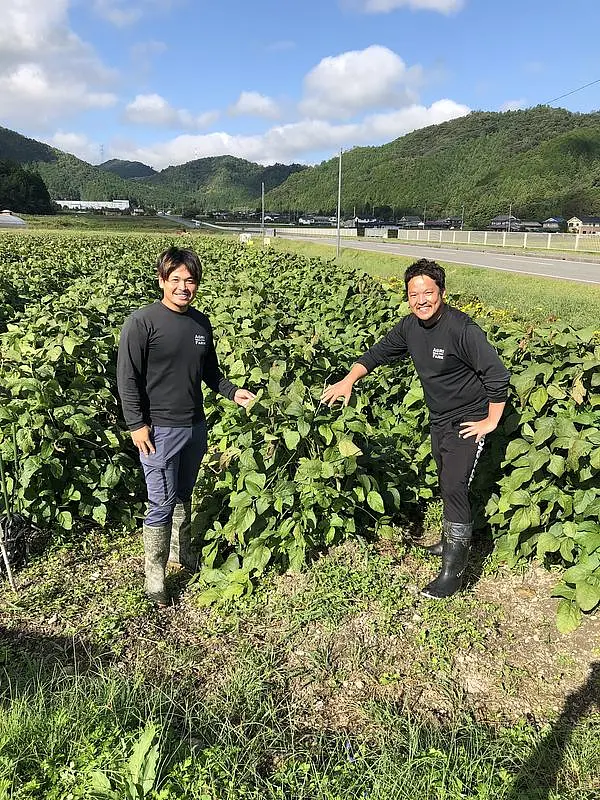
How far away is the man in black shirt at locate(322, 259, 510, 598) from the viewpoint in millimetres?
3012

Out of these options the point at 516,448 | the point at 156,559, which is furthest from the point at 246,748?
the point at 516,448

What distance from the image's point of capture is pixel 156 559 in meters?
3.29

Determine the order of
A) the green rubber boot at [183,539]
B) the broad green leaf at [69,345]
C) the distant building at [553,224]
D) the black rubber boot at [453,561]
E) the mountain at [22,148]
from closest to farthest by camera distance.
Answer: the black rubber boot at [453,561] < the green rubber boot at [183,539] < the broad green leaf at [69,345] < the distant building at [553,224] < the mountain at [22,148]

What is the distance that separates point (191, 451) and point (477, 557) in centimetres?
185

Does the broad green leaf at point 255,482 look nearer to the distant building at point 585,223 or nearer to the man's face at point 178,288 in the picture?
the man's face at point 178,288

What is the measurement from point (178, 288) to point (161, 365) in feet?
1.28

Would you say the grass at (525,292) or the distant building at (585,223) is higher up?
the distant building at (585,223)

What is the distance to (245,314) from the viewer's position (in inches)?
216

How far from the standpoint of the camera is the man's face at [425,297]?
3002 millimetres

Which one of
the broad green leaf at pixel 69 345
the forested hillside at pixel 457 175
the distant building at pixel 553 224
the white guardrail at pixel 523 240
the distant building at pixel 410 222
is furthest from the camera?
Result: the distant building at pixel 410 222

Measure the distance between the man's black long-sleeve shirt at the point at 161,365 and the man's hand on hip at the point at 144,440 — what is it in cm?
3

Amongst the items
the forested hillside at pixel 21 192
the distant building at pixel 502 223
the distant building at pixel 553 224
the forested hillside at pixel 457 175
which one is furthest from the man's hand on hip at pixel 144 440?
the forested hillside at pixel 21 192

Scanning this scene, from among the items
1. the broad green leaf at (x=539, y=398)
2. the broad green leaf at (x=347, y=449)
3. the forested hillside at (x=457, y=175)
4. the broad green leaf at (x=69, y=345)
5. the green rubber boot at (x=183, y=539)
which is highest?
the forested hillside at (x=457, y=175)

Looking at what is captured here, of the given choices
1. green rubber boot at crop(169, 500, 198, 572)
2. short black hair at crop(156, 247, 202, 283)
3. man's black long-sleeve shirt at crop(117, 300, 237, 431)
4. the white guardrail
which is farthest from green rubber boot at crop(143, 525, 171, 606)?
the white guardrail
